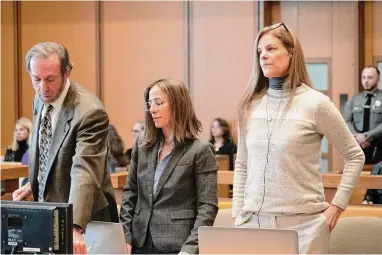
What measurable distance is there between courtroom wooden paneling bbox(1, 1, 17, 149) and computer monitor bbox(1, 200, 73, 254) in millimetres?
6952

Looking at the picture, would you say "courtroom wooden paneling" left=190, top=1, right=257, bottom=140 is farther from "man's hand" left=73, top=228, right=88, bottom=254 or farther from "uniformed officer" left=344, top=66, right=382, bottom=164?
"man's hand" left=73, top=228, right=88, bottom=254

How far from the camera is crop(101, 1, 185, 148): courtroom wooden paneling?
8.57 metres

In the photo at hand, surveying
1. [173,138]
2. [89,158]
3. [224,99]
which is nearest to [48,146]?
[89,158]

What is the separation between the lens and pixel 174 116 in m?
2.98

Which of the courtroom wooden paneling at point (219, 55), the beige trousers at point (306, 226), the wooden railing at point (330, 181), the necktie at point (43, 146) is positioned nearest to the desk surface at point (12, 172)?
the wooden railing at point (330, 181)

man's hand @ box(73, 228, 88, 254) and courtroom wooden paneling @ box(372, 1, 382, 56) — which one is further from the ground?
courtroom wooden paneling @ box(372, 1, 382, 56)

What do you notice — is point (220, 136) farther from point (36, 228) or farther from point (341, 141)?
point (36, 228)

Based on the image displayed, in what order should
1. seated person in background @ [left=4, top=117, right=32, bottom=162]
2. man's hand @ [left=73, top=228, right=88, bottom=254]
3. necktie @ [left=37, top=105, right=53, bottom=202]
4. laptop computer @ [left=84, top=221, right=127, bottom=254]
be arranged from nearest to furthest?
1. man's hand @ [left=73, top=228, right=88, bottom=254]
2. laptop computer @ [left=84, top=221, right=127, bottom=254]
3. necktie @ [left=37, top=105, right=53, bottom=202]
4. seated person in background @ [left=4, top=117, right=32, bottom=162]

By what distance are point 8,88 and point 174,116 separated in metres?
6.39

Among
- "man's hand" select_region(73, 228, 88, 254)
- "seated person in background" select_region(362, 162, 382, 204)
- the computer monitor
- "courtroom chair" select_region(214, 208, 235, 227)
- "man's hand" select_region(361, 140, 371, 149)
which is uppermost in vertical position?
the computer monitor

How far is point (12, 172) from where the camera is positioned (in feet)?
16.0

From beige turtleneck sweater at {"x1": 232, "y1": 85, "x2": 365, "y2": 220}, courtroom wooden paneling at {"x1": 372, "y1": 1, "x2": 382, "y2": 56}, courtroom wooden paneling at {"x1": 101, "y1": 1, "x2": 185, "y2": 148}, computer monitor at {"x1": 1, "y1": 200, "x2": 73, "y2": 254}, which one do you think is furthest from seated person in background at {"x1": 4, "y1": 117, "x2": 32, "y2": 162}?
computer monitor at {"x1": 1, "y1": 200, "x2": 73, "y2": 254}

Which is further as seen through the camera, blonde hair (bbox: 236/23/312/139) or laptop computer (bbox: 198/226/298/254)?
blonde hair (bbox: 236/23/312/139)

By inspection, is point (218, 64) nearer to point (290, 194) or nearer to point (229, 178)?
point (229, 178)
